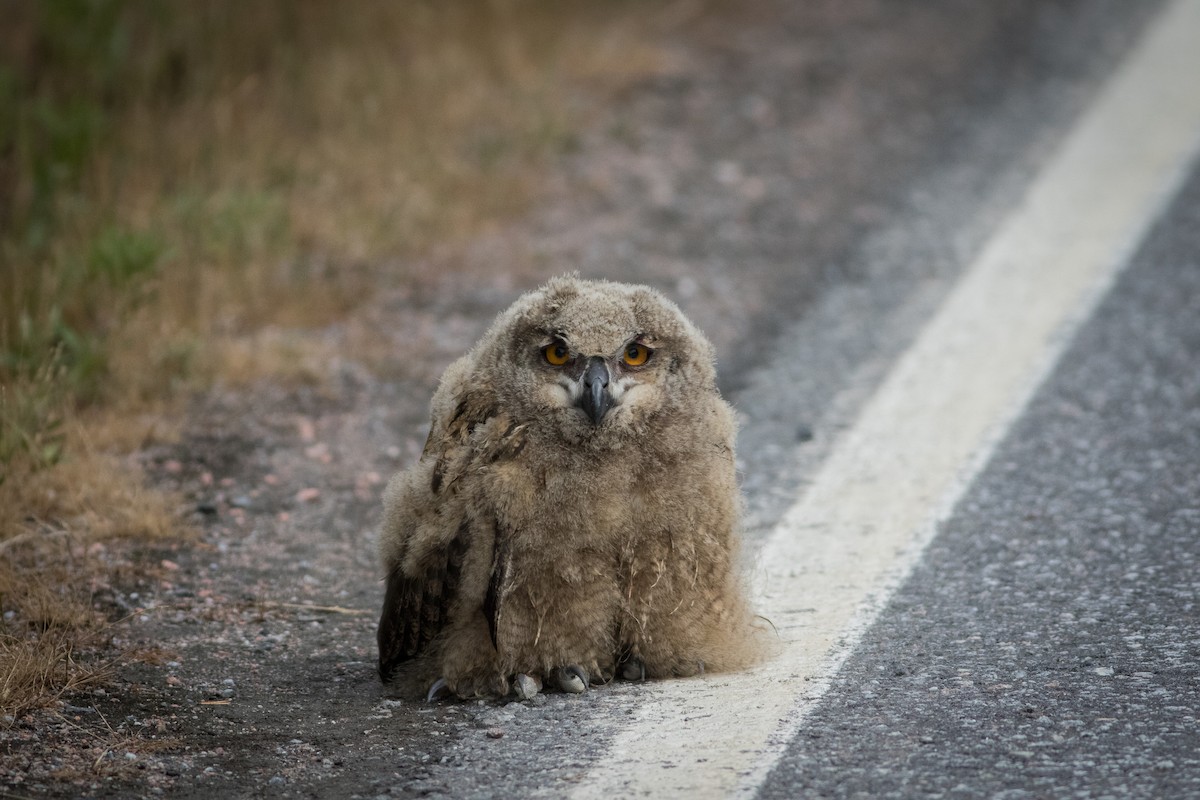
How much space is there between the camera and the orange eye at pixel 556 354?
3.89 metres

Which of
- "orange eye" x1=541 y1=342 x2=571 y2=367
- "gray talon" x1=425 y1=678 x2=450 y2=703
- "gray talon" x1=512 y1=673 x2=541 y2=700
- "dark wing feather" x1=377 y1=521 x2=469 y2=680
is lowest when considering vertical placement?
"gray talon" x1=425 y1=678 x2=450 y2=703

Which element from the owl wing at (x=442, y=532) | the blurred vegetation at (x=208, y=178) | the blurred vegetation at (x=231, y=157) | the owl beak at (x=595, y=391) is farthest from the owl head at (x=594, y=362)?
the blurred vegetation at (x=231, y=157)

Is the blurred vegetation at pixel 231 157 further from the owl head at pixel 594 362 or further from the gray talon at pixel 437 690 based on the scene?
the owl head at pixel 594 362

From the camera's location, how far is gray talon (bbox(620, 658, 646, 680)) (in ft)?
13.2

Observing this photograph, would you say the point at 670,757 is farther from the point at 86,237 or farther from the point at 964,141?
the point at 964,141

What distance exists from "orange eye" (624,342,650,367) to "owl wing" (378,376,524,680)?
1.11ft

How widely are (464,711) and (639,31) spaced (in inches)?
258

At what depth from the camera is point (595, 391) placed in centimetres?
378

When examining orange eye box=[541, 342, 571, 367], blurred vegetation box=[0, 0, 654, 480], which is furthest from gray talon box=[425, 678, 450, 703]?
blurred vegetation box=[0, 0, 654, 480]

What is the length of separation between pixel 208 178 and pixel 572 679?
14.3ft

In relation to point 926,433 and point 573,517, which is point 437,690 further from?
point 926,433

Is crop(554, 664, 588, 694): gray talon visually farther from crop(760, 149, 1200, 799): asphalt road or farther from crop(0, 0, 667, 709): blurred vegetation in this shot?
crop(0, 0, 667, 709): blurred vegetation

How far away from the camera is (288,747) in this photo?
3676mm

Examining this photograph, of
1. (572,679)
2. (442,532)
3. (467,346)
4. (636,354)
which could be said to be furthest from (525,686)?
(467,346)
